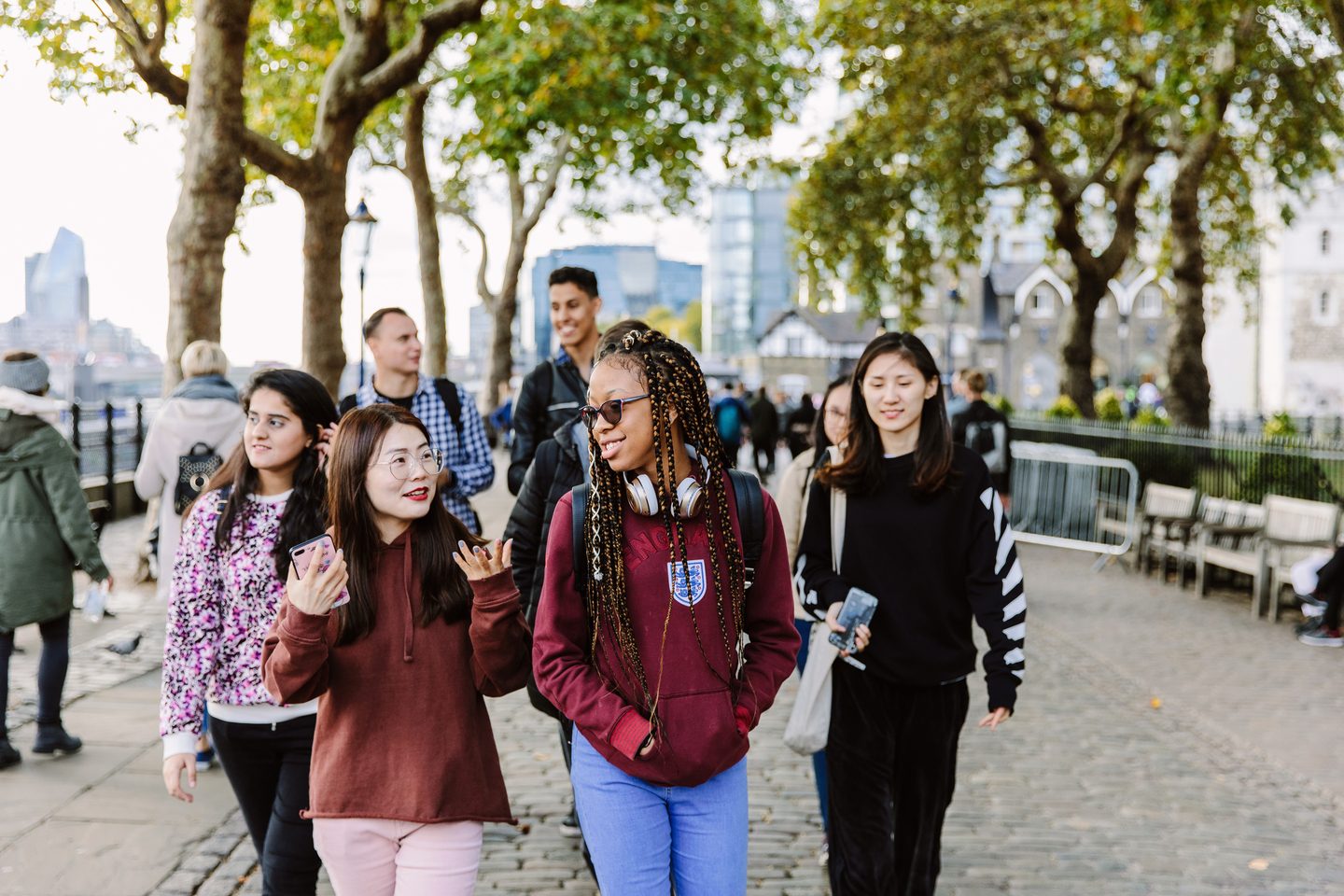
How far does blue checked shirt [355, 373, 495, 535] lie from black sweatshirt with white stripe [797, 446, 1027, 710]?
2233 millimetres

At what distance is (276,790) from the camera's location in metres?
3.58

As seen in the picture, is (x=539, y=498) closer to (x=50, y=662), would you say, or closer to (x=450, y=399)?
(x=450, y=399)

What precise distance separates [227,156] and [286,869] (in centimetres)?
766

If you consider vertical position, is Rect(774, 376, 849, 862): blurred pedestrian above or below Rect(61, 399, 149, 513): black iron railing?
above

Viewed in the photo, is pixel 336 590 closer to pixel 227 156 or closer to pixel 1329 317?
pixel 227 156

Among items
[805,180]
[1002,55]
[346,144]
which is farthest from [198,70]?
[805,180]

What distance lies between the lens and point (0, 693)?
6.03 metres

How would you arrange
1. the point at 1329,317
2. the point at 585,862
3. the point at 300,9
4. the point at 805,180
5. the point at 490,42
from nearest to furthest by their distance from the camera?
the point at 585,862
the point at 490,42
the point at 300,9
the point at 805,180
the point at 1329,317

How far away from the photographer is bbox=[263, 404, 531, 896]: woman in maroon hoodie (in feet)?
9.60

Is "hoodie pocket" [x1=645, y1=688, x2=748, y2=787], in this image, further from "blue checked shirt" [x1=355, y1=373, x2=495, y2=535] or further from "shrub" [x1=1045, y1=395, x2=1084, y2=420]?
"shrub" [x1=1045, y1=395, x2=1084, y2=420]

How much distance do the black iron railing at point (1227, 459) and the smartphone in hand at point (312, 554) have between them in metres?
11.6

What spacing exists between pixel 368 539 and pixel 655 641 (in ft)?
2.64

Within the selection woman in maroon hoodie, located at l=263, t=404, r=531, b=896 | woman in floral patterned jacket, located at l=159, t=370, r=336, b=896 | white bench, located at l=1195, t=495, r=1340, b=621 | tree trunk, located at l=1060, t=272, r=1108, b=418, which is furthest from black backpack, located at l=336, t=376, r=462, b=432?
tree trunk, located at l=1060, t=272, r=1108, b=418

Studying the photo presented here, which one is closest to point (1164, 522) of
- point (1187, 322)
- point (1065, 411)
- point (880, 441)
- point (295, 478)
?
point (1187, 322)
